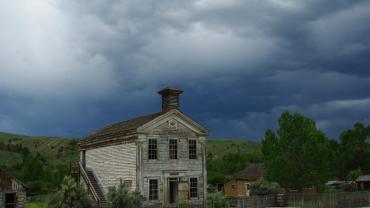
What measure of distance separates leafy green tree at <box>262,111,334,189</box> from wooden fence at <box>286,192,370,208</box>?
30.3 feet

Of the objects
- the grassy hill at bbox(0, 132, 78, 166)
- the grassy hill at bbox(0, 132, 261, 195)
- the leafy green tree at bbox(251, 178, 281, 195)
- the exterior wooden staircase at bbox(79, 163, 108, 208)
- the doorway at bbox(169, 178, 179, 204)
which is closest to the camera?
the doorway at bbox(169, 178, 179, 204)

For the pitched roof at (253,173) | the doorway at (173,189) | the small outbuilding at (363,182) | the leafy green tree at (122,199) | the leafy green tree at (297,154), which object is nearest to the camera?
the leafy green tree at (122,199)

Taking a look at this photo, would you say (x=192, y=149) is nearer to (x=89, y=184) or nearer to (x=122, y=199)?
(x=89, y=184)

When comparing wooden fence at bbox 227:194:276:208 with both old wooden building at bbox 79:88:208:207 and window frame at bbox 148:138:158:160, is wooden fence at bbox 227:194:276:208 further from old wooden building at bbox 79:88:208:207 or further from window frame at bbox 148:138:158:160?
window frame at bbox 148:138:158:160

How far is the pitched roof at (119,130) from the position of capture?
3675 centimetres

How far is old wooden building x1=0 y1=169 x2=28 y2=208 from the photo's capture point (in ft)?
107

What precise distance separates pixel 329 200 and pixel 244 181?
27325 mm

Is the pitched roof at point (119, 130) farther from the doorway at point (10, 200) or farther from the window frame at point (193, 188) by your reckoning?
the doorway at point (10, 200)

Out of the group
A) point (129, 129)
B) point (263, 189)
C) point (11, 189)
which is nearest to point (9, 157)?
→ point (129, 129)

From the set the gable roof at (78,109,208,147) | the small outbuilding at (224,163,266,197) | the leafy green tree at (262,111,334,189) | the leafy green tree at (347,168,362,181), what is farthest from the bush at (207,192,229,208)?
the leafy green tree at (347,168,362,181)

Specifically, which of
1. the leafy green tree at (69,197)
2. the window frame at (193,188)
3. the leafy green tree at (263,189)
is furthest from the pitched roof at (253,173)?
the leafy green tree at (69,197)

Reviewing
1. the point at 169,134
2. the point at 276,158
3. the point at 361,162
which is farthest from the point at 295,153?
the point at 361,162

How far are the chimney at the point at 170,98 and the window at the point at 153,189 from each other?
5859 millimetres

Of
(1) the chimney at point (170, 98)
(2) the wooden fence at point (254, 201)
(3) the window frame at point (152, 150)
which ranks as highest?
(1) the chimney at point (170, 98)
